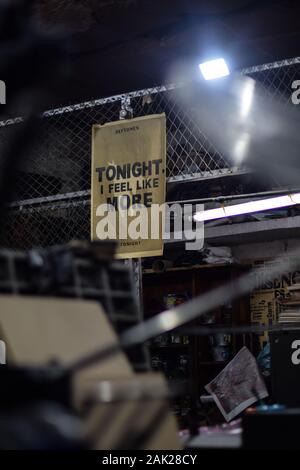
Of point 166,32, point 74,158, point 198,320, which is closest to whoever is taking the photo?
point 166,32

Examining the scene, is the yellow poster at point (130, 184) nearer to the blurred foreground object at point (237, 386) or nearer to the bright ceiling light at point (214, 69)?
the bright ceiling light at point (214, 69)

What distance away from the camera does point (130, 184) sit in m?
5.01

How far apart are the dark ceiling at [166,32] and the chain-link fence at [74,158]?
0.47m

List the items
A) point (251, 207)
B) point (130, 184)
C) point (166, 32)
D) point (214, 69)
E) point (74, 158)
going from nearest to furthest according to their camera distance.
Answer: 1. point (130, 184)
2. point (214, 69)
3. point (166, 32)
4. point (251, 207)
5. point (74, 158)

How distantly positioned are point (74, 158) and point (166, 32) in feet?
6.08

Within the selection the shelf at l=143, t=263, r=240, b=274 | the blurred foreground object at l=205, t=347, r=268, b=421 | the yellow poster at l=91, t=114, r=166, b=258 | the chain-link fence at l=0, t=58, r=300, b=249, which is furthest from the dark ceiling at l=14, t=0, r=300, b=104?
the blurred foreground object at l=205, t=347, r=268, b=421

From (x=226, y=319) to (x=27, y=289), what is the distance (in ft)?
20.5

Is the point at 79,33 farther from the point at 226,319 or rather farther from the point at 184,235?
the point at 226,319

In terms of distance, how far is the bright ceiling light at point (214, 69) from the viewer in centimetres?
508

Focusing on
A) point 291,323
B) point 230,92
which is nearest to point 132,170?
Result: point 230,92

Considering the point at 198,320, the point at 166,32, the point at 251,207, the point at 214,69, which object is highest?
the point at 166,32

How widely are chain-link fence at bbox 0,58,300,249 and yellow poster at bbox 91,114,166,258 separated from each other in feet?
0.81

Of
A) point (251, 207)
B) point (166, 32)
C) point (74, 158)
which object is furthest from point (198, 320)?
point (166, 32)

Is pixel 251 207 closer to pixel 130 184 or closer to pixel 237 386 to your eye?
pixel 130 184
